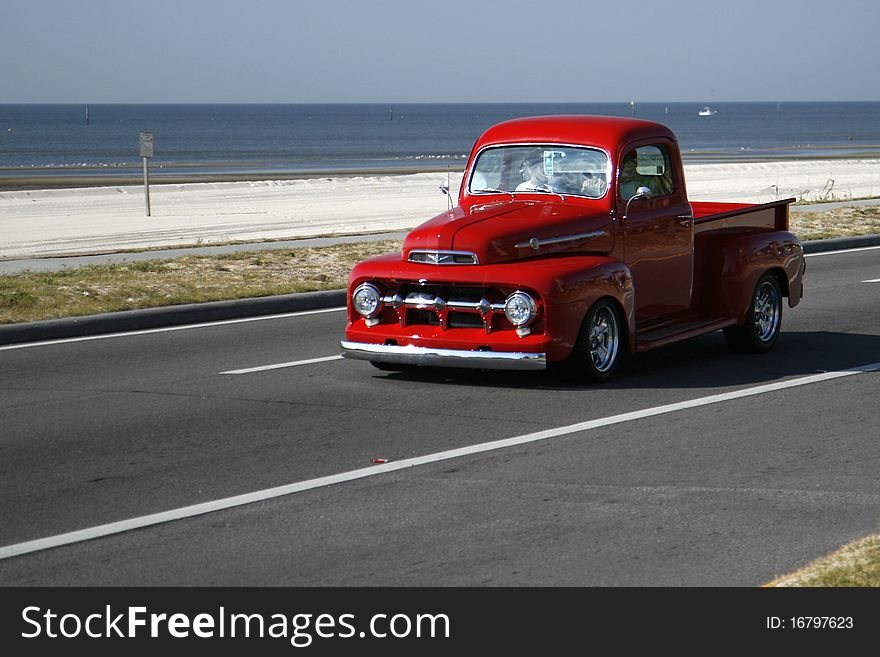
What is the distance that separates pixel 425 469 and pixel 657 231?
395 centimetres

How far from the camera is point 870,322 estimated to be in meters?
13.1

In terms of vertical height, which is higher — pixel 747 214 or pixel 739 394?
pixel 747 214

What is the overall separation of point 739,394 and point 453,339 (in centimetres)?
212

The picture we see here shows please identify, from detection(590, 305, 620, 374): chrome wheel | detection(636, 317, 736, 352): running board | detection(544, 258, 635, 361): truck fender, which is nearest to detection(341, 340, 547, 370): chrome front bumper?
detection(544, 258, 635, 361): truck fender

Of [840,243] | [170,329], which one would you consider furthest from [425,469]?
[840,243]

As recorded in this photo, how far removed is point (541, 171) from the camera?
35.1 ft

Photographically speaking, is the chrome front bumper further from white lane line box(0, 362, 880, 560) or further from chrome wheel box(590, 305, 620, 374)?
white lane line box(0, 362, 880, 560)

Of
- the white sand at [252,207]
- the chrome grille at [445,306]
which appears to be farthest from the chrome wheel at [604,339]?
the white sand at [252,207]

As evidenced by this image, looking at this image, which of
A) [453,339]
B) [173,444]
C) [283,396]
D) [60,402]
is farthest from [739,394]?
[60,402]

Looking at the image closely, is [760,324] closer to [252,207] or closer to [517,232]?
[517,232]

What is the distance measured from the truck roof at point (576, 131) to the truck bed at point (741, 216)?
0.82 meters

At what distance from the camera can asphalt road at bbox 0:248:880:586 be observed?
5.90 m
